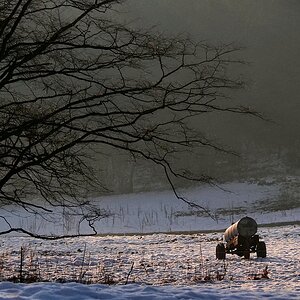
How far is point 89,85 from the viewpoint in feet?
25.2

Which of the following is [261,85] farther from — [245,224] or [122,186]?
[245,224]

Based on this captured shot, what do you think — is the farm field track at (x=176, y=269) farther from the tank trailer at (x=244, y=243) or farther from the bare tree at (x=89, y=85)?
the bare tree at (x=89, y=85)

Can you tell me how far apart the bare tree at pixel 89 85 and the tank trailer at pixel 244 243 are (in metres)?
7.59

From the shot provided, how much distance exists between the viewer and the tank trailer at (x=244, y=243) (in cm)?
1465

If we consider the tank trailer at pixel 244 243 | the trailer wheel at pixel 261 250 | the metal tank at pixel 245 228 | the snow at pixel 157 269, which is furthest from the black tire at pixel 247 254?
the metal tank at pixel 245 228

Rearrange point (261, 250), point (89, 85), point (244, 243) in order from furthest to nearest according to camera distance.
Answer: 1. point (244, 243)
2. point (261, 250)
3. point (89, 85)

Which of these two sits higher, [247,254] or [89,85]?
[89,85]

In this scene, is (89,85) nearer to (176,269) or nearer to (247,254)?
(176,269)

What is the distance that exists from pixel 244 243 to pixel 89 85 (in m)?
8.95

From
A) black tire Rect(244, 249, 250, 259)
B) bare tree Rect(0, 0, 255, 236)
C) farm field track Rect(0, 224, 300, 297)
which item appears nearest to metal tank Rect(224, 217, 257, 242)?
black tire Rect(244, 249, 250, 259)

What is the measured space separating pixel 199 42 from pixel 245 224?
29.4 ft

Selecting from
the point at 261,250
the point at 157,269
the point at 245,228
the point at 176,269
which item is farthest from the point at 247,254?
the point at 157,269

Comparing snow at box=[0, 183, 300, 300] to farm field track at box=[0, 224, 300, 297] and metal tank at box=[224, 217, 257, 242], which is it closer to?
farm field track at box=[0, 224, 300, 297]

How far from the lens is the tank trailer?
14.6m
